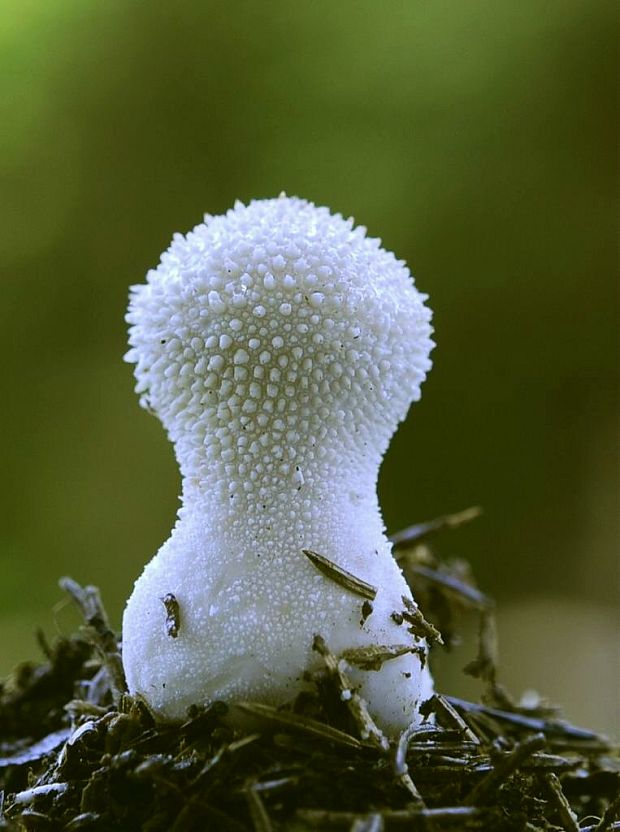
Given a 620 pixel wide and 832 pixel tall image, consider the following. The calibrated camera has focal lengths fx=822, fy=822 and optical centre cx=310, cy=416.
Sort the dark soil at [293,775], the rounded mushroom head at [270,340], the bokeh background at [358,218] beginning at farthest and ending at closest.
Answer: the bokeh background at [358,218] → the rounded mushroom head at [270,340] → the dark soil at [293,775]

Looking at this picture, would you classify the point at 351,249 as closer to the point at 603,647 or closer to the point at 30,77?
the point at 30,77

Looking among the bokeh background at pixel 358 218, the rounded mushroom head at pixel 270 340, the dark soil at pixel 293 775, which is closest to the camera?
the dark soil at pixel 293 775

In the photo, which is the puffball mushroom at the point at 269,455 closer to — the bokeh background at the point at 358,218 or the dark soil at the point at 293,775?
the dark soil at the point at 293,775

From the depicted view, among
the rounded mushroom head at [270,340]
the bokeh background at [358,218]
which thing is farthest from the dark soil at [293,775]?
the bokeh background at [358,218]

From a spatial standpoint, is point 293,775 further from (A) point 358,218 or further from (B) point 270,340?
(A) point 358,218

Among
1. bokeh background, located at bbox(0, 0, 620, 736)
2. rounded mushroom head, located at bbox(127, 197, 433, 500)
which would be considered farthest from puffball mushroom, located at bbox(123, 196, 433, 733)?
bokeh background, located at bbox(0, 0, 620, 736)

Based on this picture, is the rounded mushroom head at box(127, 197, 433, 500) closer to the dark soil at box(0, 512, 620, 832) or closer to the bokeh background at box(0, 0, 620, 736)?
the dark soil at box(0, 512, 620, 832)

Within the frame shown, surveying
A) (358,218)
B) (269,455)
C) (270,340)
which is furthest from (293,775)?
(358,218)
